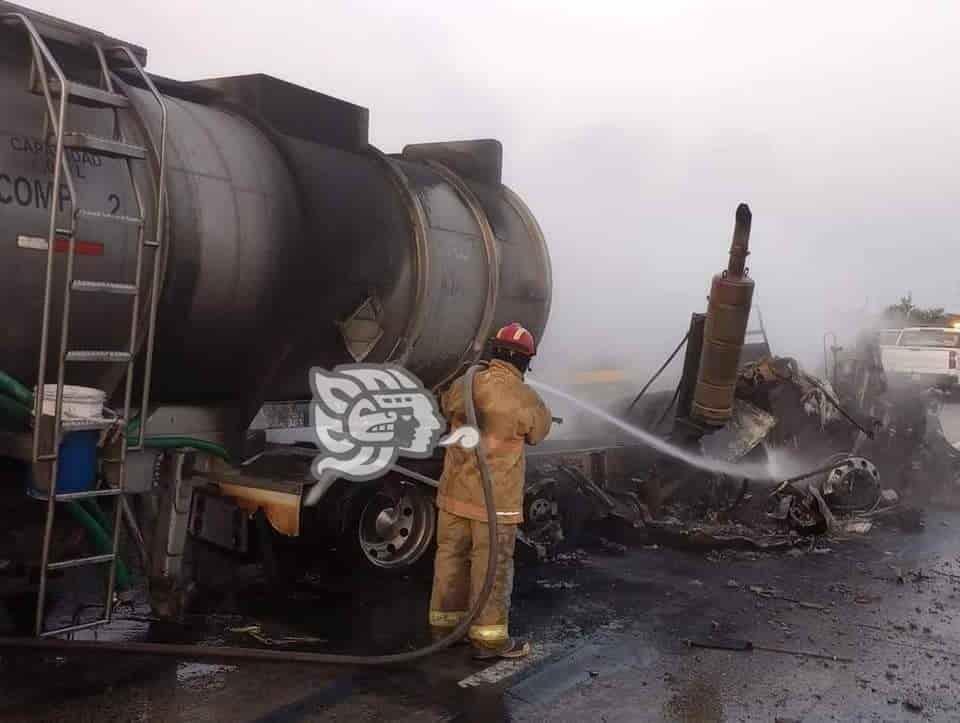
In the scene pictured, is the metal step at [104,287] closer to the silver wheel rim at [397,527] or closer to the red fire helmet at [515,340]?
the red fire helmet at [515,340]

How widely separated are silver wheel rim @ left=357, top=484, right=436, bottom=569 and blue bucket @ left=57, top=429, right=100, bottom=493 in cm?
198

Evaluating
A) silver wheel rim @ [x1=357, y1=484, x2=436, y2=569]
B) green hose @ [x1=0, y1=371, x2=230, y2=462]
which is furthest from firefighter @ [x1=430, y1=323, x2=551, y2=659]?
green hose @ [x1=0, y1=371, x2=230, y2=462]

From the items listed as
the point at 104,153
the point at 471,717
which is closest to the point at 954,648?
the point at 471,717

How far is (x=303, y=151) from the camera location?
5578mm

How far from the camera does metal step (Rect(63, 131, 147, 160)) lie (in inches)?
163

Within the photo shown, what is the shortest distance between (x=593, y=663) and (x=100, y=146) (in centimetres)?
363

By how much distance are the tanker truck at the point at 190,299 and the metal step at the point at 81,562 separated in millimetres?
16

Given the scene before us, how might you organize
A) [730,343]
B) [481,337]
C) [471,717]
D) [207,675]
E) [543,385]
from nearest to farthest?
[471,717]
[207,675]
[481,337]
[730,343]
[543,385]

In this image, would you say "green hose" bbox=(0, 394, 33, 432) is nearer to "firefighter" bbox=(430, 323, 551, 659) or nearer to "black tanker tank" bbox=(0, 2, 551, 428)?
"black tanker tank" bbox=(0, 2, 551, 428)

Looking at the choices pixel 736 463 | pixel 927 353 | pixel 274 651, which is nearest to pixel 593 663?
pixel 274 651

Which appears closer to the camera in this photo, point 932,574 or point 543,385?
point 932,574

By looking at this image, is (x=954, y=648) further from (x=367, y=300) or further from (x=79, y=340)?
(x=79, y=340)

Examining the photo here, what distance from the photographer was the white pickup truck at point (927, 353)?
1781cm

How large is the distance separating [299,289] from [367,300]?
545 millimetres
